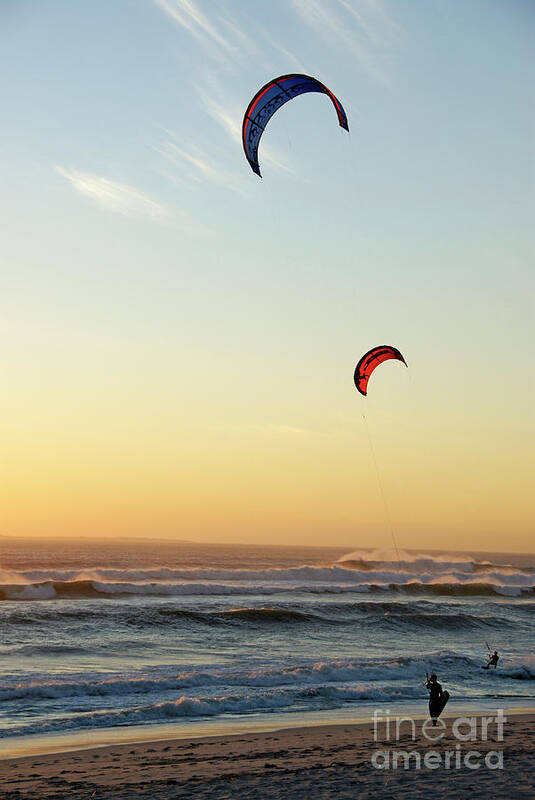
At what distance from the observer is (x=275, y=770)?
31.7ft

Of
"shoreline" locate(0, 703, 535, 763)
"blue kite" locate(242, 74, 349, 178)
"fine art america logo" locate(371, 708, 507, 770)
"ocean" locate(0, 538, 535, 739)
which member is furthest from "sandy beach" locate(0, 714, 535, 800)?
"blue kite" locate(242, 74, 349, 178)

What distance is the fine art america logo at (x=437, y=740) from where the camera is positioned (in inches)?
390

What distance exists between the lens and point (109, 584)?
3806cm

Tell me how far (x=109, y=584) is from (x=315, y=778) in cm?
3039

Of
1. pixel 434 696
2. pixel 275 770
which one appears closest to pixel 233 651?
pixel 434 696

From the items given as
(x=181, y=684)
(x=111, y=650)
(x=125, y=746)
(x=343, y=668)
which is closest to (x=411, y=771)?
(x=125, y=746)

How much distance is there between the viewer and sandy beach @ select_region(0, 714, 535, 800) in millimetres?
8648

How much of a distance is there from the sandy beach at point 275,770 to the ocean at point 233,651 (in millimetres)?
1916

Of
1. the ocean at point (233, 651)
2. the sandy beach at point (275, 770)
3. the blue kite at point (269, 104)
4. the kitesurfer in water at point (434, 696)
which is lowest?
the ocean at point (233, 651)

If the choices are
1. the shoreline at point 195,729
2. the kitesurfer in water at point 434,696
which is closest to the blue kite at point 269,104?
the kitesurfer in water at point 434,696

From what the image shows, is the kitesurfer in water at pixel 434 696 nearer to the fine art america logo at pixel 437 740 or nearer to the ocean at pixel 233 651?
the fine art america logo at pixel 437 740

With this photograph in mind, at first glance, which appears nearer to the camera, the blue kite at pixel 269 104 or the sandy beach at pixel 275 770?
the sandy beach at pixel 275 770

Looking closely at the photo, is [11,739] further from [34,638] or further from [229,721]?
[34,638]

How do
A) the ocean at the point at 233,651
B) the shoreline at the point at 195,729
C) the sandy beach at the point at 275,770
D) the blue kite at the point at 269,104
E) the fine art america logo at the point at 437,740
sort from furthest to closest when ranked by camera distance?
the ocean at the point at 233,651, the blue kite at the point at 269,104, the shoreline at the point at 195,729, the fine art america logo at the point at 437,740, the sandy beach at the point at 275,770
